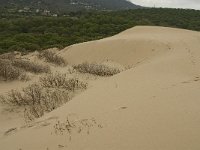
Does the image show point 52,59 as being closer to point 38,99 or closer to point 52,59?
point 52,59

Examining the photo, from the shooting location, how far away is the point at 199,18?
4522cm

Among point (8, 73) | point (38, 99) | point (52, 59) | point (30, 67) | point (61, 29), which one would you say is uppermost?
point (38, 99)

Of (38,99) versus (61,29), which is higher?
(38,99)

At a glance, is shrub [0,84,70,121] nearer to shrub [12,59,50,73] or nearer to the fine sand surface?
the fine sand surface

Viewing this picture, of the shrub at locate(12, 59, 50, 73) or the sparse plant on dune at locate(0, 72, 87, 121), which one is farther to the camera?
the shrub at locate(12, 59, 50, 73)

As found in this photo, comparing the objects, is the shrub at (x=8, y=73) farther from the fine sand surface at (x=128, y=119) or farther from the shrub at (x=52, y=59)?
the fine sand surface at (x=128, y=119)

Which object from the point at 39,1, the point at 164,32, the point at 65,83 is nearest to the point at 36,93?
the point at 65,83

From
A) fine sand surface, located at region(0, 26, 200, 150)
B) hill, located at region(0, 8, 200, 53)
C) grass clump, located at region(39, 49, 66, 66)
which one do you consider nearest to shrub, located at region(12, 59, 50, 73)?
grass clump, located at region(39, 49, 66, 66)

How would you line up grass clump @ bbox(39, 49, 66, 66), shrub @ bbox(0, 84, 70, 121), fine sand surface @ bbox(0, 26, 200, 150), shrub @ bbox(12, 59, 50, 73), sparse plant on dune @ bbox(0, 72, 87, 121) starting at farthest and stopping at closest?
grass clump @ bbox(39, 49, 66, 66)
shrub @ bbox(12, 59, 50, 73)
shrub @ bbox(0, 84, 70, 121)
sparse plant on dune @ bbox(0, 72, 87, 121)
fine sand surface @ bbox(0, 26, 200, 150)

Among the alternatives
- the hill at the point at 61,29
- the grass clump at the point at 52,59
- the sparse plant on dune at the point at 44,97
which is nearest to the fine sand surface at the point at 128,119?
the sparse plant on dune at the point at 44,97

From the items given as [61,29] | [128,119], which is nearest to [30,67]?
[128,119]

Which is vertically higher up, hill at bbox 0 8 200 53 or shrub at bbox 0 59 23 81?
shrub at bbox 0 59 23 81

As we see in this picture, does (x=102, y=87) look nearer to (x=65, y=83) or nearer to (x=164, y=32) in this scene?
(x=65, y=83)

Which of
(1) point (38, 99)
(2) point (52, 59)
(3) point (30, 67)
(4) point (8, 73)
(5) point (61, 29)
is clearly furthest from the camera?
(5) point (61, 29)
